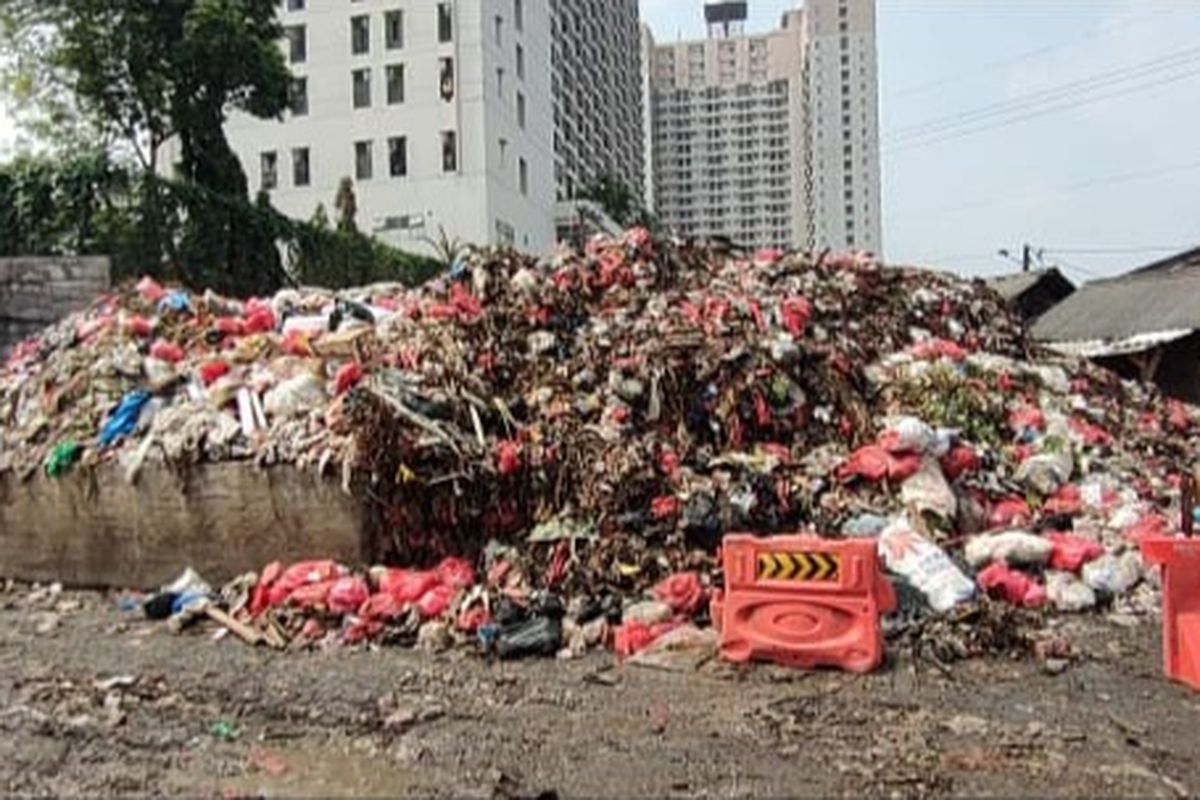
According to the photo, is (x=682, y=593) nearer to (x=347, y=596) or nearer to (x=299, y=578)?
(x=347, y=596)

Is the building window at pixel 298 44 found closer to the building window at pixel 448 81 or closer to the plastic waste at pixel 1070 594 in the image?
the building window at pixel 448 81

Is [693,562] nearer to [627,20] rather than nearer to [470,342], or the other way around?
[470,342]

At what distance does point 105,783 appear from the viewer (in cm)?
349

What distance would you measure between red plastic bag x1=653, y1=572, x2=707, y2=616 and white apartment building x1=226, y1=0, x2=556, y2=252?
32049 mm

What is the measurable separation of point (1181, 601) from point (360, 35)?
39.9 metres

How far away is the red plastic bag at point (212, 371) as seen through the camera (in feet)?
24.2

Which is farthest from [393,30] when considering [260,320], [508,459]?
[508,459]

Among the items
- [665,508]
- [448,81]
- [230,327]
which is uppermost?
[448,81]

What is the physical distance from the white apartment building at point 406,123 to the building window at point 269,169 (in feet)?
0.17

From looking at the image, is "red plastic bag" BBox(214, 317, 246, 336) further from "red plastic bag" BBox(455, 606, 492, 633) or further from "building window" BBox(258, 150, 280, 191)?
"building window" BBox(258, 150, 280, 191)

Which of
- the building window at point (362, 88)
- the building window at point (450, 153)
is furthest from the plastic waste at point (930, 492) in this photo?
the building window at point (362, 88)

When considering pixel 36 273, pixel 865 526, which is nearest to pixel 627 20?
pixel 36 273

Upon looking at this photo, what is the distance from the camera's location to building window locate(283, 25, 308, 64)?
133ft

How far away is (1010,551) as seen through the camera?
5961 mm
